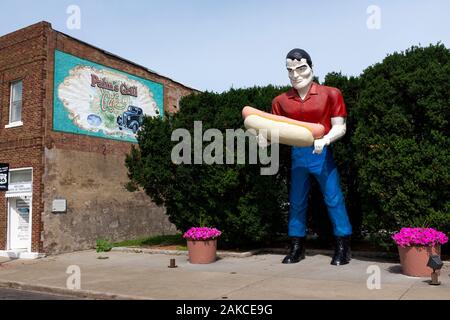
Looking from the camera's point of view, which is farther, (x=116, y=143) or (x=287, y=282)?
(x=116, y=143)

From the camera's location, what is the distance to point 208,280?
27.7 ft

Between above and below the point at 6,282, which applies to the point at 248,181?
above

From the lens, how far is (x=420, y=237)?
8.16 metres

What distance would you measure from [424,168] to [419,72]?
6.22 feet

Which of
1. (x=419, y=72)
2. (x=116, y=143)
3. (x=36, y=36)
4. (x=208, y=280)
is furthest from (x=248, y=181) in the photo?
(x=36, y=36)

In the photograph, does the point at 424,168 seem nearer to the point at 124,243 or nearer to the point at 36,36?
the point at 124,243

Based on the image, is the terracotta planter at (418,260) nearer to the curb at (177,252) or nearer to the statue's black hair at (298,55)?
the statue's black hair at (298,55)

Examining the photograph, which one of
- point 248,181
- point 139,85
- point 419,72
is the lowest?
point 248,181

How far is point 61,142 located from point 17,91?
8.12ft

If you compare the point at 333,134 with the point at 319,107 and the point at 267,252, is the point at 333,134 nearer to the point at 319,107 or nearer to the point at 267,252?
the point at 319,107

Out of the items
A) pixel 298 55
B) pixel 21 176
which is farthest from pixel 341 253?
pixel 21 176

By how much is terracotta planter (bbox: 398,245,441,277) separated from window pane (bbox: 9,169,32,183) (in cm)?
1109

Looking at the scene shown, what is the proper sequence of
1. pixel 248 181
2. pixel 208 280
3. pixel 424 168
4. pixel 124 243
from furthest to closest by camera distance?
pixel 124 243, pixel 248 181, pixel 424 168, pixel 208 280

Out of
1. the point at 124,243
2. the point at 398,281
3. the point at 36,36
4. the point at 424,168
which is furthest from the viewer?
the point at 124,243
